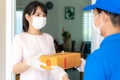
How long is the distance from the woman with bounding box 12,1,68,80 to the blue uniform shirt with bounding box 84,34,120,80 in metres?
0.68

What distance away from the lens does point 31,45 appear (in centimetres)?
174

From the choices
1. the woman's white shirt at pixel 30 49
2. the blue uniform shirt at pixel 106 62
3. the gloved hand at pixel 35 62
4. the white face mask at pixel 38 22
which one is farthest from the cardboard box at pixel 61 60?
the blue uniform shirt at pixel 106 62

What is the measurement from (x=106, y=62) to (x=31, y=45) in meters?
0.88

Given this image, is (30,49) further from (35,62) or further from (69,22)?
(69,22)

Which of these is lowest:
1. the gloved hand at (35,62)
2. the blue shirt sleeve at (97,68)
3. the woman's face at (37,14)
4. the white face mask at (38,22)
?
the gloved hand at (35,62)

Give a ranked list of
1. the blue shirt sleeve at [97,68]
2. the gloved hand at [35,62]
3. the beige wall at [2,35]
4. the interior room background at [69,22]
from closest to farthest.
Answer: the blue shirt sleeve at [97,68]
the gloved hand at [35,62]
the beige wall at [2,35]
the interior room background at [69,22]

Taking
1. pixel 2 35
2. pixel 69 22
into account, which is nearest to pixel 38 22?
pixel 2 35

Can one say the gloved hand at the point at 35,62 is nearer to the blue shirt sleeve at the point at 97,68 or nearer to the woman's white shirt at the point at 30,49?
the woman's white shirt at the point at 30,49

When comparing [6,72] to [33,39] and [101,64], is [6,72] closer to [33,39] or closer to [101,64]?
[33,39]

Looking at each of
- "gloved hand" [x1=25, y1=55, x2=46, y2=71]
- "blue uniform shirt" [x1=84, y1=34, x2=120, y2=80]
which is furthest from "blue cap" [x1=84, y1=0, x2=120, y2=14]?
"gloved hand" [x1=25, y1=55, x2=46, y2=71]

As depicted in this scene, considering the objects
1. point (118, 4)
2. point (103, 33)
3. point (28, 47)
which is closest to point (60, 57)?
point (28, 47)

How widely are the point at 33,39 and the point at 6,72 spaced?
60 centimetres

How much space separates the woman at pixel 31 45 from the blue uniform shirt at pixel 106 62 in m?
0.68

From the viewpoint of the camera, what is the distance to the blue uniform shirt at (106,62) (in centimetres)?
94
